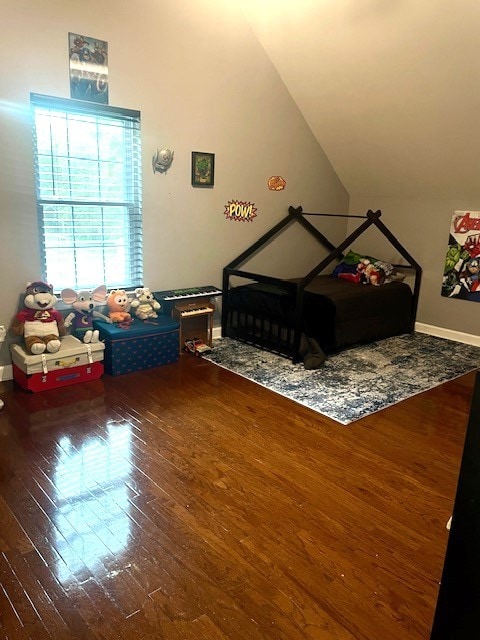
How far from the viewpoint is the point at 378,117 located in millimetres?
4004

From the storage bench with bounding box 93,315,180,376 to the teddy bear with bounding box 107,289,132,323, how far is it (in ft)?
0.20

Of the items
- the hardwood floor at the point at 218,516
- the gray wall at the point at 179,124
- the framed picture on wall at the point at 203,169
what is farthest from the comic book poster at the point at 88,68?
the hardwood floor at the point at 218,516

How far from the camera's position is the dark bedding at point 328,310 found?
12.7ft

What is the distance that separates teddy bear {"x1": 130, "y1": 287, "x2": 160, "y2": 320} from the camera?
3602 mm

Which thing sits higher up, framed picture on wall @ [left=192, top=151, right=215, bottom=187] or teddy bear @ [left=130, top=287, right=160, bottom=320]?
framed picture on wall @ [left=192, top=151, right=215, bottom=187]

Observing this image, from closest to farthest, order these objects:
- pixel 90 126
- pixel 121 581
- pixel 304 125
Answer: pixel 121 581 < pixel 90 126 < pixel 304 125

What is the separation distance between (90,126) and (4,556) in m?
2.72

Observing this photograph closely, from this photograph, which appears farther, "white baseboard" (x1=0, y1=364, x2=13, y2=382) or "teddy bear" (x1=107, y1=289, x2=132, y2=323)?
"teddy bear" (x1=107, y1=289, x2=132, y2=323)

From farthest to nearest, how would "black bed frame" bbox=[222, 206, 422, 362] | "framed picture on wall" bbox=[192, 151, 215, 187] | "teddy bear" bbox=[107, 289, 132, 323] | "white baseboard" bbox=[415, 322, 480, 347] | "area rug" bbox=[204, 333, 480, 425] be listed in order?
"white baseboard" bbox=[415, 322, 480, 347]
"framed picture on wall" bbox=[192, 151, 215, 187]
"black bed frame" bbox=[222, 206, 422, 362]
"teddy bear" bbox=[107, 289, 132, 323]
"area rug" bbox=[204, 333, 480, 425]

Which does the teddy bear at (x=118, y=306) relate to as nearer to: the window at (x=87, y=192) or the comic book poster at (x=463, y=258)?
the window at (x=87, y=192)

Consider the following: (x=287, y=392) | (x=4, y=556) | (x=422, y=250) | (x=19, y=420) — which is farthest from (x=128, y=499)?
(x=422, y=250)

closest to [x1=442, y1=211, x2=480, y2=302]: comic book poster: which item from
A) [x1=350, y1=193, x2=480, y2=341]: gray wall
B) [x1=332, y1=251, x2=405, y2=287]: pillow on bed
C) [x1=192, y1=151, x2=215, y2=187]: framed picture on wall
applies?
[x1=350, y1=193, x2=480, y2=341]: gray wall

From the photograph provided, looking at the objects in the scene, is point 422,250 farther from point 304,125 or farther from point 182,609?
point 182,609

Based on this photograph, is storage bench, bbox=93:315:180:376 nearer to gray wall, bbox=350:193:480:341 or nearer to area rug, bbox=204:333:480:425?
area rug, bbox=204:333:480:425
